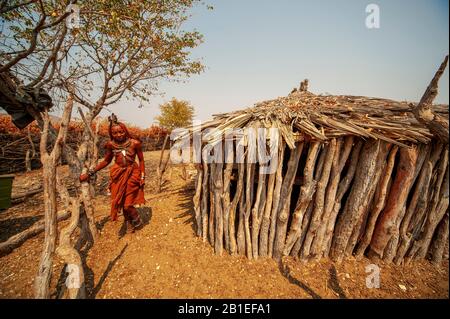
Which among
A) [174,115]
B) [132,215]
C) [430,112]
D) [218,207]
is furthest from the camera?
[174,115]

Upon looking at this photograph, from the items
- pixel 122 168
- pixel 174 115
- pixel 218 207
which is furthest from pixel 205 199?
pixel 174 115

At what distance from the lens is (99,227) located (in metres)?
4.06

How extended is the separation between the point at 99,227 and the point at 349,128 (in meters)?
5.16

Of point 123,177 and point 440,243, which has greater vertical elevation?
point 123,177

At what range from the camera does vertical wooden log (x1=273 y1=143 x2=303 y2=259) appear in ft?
9.63

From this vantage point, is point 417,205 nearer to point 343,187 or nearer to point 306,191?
point 343,187

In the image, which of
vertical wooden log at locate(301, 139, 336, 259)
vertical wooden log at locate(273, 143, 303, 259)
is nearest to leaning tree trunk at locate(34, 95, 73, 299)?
vertical wooden log at locate(273, 143, 303, 259)

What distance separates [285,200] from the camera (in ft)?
10.0

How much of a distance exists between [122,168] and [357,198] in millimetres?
4154

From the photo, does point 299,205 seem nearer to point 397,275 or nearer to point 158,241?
point 397,275
